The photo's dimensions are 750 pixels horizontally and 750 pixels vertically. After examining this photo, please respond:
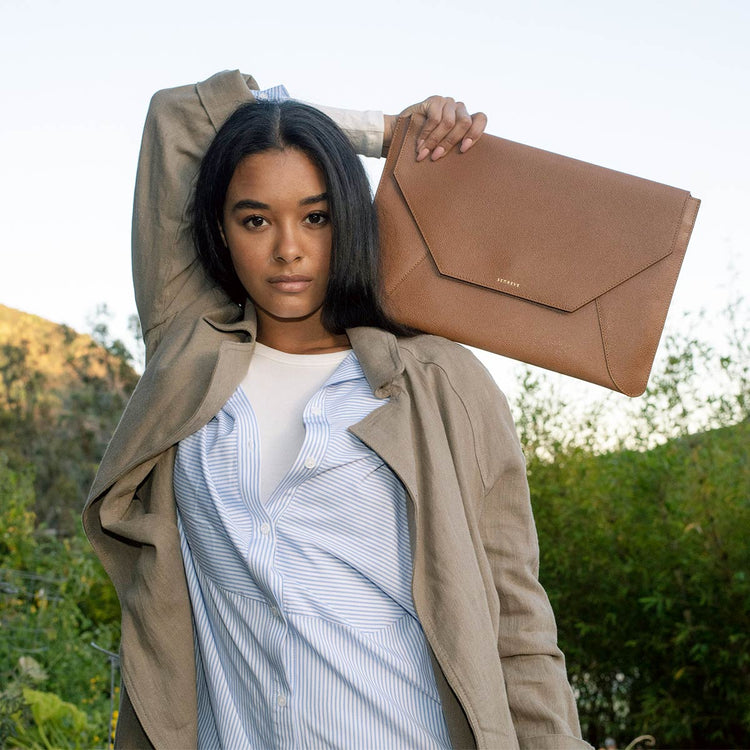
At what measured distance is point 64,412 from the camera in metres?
9.88

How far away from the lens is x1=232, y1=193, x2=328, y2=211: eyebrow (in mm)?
1820

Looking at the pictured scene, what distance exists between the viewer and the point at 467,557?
5.32 feet

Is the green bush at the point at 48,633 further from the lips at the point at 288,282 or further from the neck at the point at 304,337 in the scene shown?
the lips at the point at 288,282

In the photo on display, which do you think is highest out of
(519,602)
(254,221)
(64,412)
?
(254,221)

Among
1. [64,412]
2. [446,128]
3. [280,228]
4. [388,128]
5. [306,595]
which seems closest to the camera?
[306,595]

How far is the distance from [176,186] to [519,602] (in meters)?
1.08

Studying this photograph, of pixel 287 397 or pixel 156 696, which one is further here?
pixel 287 397

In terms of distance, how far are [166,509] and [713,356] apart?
353 centimetres

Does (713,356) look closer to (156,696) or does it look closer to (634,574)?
(634,574)

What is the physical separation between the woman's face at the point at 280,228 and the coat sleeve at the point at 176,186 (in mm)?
176

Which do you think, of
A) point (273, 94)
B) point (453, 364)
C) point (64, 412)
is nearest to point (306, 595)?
point (453, 364)

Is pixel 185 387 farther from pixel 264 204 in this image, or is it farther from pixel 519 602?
pixel 519 602

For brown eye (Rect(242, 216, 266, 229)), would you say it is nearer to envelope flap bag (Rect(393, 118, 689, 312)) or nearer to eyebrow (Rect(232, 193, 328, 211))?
eyebrow (Rect(232, 193, 328, 211))

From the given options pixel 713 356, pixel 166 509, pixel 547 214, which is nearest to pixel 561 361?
pixel 547 214
